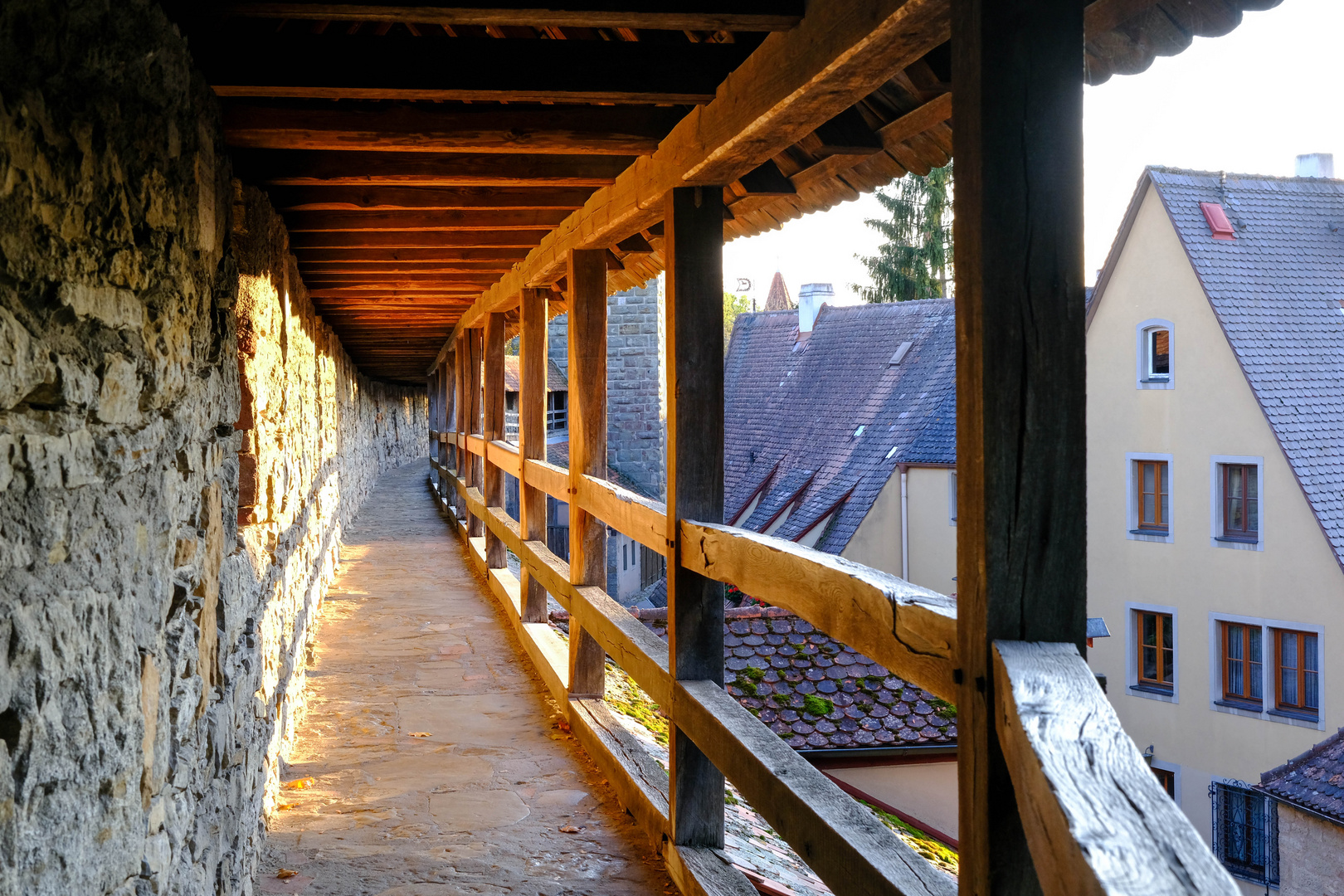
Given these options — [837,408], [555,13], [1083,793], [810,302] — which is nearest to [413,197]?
[555,13]

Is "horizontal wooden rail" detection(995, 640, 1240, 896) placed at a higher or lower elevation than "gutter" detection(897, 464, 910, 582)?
higher

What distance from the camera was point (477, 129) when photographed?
315 cm

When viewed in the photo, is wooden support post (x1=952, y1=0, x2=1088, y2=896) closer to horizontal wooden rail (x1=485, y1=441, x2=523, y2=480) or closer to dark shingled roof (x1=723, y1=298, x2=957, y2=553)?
horizontal wooden rail (x1=485, y1=441, x2=523, y2=480)

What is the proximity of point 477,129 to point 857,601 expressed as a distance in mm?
1835

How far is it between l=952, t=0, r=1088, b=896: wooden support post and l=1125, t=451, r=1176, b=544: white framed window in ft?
44.0

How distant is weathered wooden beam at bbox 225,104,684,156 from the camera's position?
9.92 feet

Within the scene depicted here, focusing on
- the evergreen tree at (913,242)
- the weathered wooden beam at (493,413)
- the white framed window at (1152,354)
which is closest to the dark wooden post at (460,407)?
the weathered wooden beam at (493,413)

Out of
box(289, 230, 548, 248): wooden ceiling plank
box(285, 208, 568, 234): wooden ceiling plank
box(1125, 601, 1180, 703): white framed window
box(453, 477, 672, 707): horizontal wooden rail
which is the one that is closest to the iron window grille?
box(1125, 601, 1180, 703): white framed window

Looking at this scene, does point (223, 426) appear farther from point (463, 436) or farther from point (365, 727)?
point (463, 436)

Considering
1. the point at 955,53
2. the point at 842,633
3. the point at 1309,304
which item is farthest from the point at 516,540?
the point at 1309,304

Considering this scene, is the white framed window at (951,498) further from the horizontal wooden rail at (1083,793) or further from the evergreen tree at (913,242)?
the horizontal wooden rail at (1083,793)

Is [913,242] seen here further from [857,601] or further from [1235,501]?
[857,601]

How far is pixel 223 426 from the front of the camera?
8.71 ft

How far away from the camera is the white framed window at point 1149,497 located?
13914mm
